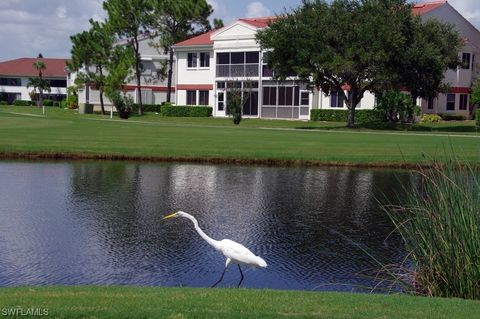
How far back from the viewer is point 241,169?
1000 inches

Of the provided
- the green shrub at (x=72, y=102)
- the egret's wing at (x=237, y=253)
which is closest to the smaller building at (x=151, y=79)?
the green shrub at (x=72, y=102)

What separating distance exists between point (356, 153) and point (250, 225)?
14.5 metres

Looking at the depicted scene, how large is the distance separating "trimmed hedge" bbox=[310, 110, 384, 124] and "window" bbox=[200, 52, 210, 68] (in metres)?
13.9

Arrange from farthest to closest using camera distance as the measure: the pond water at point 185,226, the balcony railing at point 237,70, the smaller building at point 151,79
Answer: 1. the smaller building at point 151,79
2. the balcony railing at point 237,70
3. the pond water at point 185,226

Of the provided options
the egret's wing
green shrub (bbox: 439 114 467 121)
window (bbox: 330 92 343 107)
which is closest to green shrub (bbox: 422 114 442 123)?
green shrub (bbox: 439 114 467 121)

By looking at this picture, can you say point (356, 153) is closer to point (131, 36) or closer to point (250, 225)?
point (250, 225)

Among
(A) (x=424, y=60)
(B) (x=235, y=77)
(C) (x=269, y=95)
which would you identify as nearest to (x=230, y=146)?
(A) (x=424, y=60)

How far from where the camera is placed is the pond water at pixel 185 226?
36.3 feet

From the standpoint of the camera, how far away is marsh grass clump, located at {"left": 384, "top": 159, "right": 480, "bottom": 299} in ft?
28.7

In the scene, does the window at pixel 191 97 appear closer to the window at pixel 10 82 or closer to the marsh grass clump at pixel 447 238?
the window at pixel 10 82

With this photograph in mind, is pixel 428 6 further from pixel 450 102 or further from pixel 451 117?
pixel 451 117

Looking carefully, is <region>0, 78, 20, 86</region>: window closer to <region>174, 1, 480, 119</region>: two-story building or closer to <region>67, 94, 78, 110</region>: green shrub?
<region>67, 94, 78, 110</region>: green shrub

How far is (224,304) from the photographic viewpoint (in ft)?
24.1

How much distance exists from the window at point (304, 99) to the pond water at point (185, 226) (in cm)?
3551
